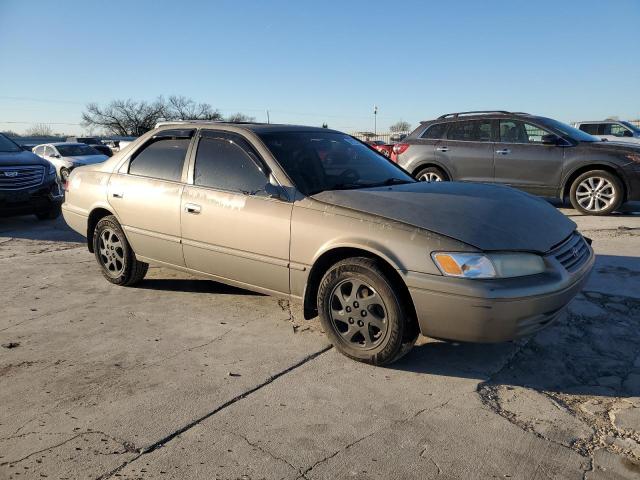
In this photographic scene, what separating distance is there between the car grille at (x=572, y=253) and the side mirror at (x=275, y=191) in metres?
1.78

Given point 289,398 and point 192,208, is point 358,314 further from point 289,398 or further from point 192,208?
point 192,208

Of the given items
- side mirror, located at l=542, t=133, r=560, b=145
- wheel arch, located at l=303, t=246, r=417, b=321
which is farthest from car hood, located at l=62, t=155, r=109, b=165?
wheel arch, located at l=303, t=246, r=417, b=321

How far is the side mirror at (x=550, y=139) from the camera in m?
8.66

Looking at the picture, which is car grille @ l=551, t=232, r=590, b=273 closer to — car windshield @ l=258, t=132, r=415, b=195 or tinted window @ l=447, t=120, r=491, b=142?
car windshield @ l=258, t=132, r=415, b=195

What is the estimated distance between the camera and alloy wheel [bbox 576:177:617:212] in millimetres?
8451

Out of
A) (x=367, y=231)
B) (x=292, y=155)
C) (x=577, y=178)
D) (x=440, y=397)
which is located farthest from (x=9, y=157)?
(x=577, y=178)

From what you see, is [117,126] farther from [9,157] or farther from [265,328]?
[265,328]

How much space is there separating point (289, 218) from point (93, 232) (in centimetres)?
267

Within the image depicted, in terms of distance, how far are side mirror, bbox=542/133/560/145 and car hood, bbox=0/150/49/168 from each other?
8591 mm

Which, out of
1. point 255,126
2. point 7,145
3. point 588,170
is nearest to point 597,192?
point 588,170

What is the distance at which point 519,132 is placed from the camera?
905 cm

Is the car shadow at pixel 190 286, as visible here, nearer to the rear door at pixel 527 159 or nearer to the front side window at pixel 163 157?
the front side window at pixel 163 157

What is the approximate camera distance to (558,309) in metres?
3.12

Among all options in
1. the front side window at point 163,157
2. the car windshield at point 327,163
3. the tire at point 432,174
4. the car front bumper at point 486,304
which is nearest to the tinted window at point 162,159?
the front side window at point 163,157
